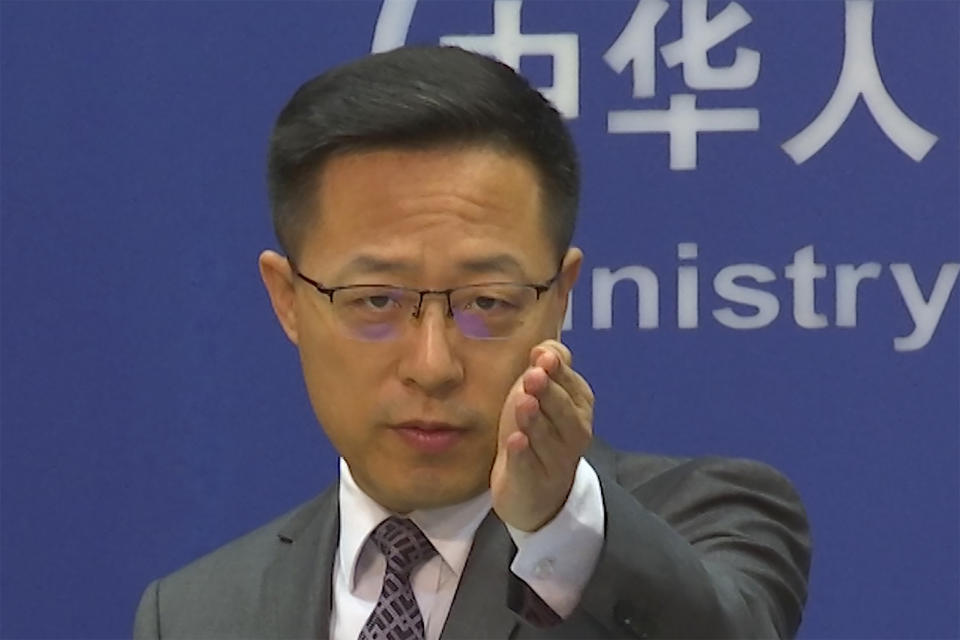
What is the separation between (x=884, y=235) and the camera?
6.37 feet

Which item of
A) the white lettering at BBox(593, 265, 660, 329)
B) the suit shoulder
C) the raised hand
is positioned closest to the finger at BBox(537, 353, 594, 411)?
the raised hand

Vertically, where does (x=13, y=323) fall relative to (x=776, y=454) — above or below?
above

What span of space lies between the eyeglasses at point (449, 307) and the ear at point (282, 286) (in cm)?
10

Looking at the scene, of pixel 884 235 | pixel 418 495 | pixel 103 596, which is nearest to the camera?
pixel 418 495

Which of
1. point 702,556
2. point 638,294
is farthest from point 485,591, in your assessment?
point 638,294

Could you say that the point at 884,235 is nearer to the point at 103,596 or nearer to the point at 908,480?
the point at 908,480

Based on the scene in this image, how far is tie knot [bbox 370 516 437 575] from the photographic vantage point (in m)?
1.38

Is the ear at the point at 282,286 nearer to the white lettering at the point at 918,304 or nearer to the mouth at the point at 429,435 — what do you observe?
the mouth at the point at 429,435

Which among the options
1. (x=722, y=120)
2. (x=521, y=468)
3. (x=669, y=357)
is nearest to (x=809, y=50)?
(x=722, y=120)

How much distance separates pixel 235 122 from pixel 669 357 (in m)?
0.60

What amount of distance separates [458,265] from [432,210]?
0.16 feet

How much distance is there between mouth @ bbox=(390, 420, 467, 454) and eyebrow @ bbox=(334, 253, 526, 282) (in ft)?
0.38

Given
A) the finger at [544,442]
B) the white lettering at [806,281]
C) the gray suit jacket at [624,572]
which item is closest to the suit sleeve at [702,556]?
the gray suit jacket at [624,572]

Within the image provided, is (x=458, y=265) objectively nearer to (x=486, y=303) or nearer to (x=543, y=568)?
(x=486, y=303)
